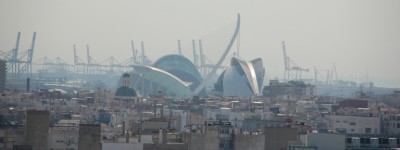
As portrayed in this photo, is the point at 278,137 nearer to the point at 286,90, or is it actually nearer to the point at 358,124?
the point at 358,124

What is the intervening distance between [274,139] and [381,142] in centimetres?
363

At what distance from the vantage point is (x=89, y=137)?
1549 inches

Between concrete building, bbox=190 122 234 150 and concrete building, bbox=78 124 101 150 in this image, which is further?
concrete building, bbox=190 122 234 150

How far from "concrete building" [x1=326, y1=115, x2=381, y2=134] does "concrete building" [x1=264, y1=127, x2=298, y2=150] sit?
22292mm

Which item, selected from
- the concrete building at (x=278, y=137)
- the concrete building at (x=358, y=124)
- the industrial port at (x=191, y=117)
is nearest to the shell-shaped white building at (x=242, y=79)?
the industrial port at (x=191, y=117)

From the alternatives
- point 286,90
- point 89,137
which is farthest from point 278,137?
point 286,90

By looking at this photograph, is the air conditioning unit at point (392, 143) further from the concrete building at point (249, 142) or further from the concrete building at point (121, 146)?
the concrete building at point (121, 146)

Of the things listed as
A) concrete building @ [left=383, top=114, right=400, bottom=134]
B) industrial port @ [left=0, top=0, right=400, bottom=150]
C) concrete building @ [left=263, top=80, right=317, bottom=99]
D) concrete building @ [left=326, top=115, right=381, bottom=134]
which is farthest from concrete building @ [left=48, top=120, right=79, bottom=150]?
concrete building @ [left=263, top=80, right=317, bottom=99]

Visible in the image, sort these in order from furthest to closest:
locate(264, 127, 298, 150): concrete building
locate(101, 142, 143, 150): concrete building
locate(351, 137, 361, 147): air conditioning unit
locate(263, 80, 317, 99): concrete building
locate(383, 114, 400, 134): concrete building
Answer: locate(263, 80, 317, 99): concrete building, locate(383, 114, 400, 134): concrete building, locate(264, 127, 298, 150): concrete building, locate(351, 137, 361, 147): air conditioning unit, locate(101, 142, 143, 150): concrete building

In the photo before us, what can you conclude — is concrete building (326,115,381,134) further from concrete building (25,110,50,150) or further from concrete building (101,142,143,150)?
concrete building (101,142,143,150)

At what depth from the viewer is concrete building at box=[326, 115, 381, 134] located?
69.5 m

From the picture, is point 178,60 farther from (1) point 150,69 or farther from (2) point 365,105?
(2) point 365,105

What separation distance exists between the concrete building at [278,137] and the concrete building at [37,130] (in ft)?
21.8

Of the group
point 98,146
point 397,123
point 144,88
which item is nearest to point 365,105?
point 397,123
